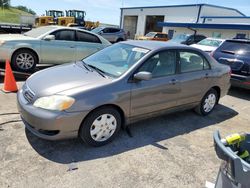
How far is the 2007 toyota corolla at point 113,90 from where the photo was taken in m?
3.19

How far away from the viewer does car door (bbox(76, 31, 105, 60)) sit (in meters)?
7.93

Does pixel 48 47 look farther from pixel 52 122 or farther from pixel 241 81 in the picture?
pixel 241 81

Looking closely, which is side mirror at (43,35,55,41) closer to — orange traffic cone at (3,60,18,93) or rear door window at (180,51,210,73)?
orange traffic cone at (3,60,18,93)

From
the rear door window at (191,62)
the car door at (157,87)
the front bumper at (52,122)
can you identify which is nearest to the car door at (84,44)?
the rear door window at (191,62)

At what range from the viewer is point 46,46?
7.29m

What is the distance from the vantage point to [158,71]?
4090 mm

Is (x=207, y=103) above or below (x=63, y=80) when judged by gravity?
below

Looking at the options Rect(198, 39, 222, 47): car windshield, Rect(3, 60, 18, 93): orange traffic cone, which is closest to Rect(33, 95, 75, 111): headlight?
Rect(3, 60, 18, 93): orange traffic cone

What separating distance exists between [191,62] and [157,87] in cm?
111

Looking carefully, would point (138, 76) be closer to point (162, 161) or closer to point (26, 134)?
point (162, 161)

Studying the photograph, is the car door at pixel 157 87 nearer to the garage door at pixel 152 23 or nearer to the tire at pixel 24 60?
the tire at pixel 24 60

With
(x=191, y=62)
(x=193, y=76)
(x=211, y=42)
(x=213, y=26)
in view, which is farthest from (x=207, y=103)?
(x=213, y=26)

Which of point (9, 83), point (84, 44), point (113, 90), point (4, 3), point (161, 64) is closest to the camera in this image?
point (113, 90)

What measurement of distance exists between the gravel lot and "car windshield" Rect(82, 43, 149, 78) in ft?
3.47
